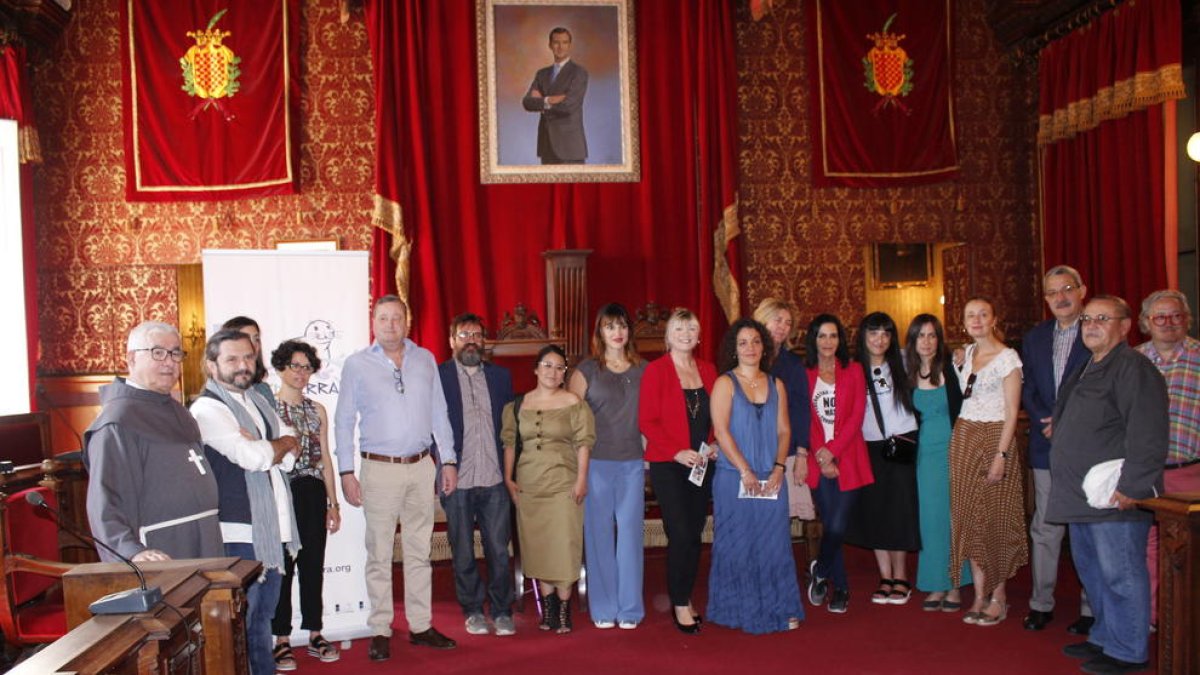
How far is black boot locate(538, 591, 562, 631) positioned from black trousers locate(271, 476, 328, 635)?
1.03 metres

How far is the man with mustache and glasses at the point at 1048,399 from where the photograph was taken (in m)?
4.14

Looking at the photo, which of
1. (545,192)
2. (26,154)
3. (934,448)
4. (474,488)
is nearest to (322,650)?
(474,488)

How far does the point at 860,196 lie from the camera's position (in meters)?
7.95

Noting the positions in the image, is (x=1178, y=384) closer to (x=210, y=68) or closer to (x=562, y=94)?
(x=562, y=94)

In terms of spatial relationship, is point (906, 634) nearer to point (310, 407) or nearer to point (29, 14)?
point (310, 407)

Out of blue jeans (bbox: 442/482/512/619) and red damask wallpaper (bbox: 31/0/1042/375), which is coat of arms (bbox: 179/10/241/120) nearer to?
red damask wallpaper (bbox: 31/0/1042/375)

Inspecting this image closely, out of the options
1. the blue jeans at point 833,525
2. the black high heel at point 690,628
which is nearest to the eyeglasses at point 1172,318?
the blue jeans at point 833,525

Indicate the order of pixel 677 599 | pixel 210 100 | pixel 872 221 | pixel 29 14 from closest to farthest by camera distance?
pixel 677 599
pixel 29 14
pixel 210 100
pixel 872 221

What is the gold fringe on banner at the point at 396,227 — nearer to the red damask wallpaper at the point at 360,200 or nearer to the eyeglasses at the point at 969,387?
the red damask wallpaper at the point at 360,200

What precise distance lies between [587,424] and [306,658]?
65.6 inches

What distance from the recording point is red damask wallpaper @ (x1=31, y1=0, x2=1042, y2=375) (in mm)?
7324

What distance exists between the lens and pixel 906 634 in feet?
13.5

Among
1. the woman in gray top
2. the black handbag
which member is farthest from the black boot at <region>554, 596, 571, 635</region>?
the black handbag

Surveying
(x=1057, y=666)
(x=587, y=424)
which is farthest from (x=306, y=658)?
(x=1057, y=666)
